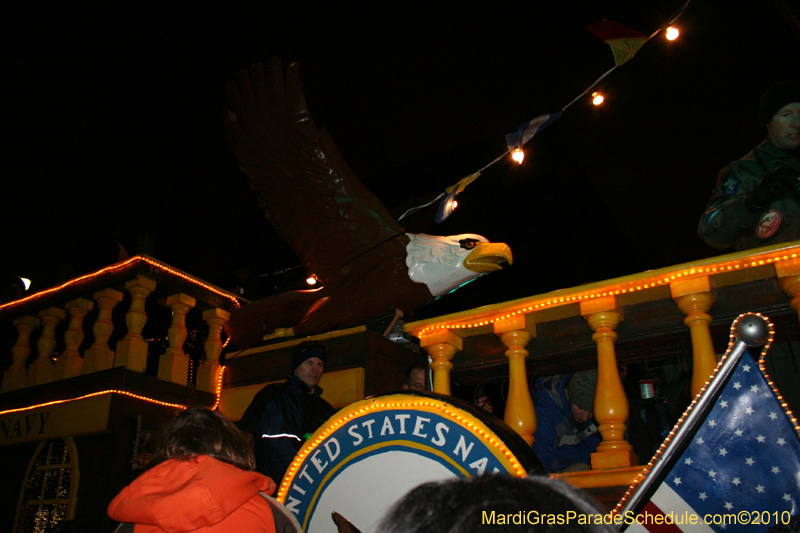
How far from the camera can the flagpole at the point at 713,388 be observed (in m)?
1.04

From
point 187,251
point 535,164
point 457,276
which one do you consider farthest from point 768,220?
point 187,251

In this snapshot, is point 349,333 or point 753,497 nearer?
point 753,497

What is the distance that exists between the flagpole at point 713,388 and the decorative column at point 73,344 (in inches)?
134

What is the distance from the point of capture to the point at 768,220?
1.71m

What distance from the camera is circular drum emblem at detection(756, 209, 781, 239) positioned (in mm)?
1684

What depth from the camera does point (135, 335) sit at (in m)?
3.16

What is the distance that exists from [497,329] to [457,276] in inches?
35.7

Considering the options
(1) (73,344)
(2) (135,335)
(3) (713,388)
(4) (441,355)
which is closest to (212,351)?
(2) (135,335)

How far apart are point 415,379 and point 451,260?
65 centimetres

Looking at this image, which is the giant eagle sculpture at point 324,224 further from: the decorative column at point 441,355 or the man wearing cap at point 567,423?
the decorative column at point 441,355

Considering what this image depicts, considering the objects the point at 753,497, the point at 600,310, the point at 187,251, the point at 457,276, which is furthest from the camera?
the point at 187,251

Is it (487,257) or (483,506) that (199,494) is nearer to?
(483,506)

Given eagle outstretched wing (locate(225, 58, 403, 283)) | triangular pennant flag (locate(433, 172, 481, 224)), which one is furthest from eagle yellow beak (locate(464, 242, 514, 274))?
eagle outstretched wing (locate(225, 58, 403, 283))

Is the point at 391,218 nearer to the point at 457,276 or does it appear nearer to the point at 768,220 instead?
the point at 457,276
